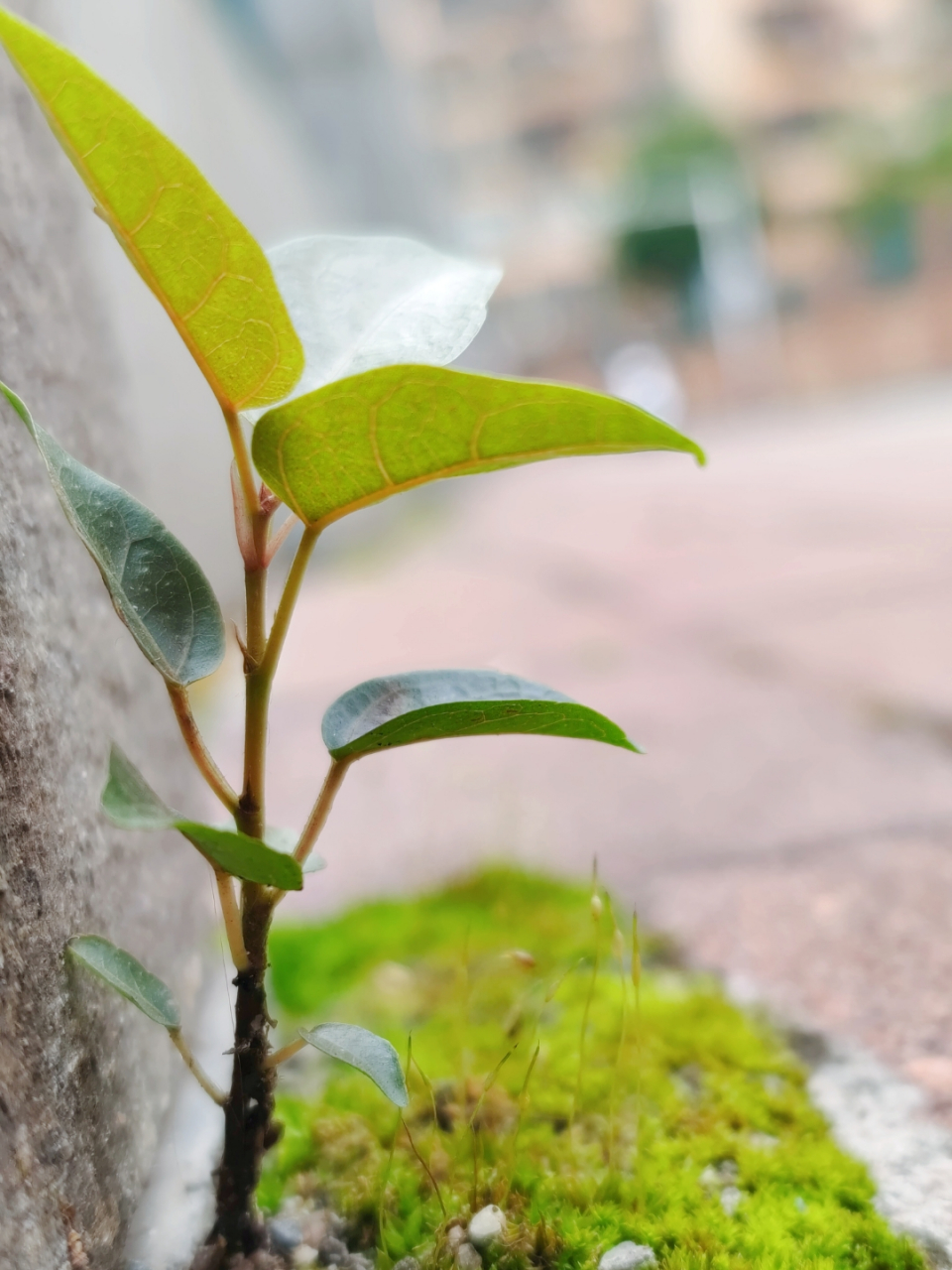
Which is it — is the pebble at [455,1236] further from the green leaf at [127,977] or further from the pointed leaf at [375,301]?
the pointed leaf at [375,301]

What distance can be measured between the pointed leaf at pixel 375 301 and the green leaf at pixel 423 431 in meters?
0.06

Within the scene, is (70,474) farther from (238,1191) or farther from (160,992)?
(238,1191)

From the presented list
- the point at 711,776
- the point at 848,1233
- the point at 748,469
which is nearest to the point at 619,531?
the point at 748,469

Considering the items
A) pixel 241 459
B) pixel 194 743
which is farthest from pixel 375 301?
pixel 194 743

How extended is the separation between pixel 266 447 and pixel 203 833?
0.15m

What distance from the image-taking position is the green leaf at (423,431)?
0.36 meters

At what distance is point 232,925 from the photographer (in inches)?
18.9

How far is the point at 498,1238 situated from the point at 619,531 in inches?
124

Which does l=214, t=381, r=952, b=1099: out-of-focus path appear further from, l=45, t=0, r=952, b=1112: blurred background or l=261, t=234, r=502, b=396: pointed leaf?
l=261, t=234, r=502, b=396: pointed leaf

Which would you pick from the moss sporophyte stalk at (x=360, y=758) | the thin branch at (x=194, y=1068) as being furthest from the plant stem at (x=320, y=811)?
the thin branch at (x=194, y=1068)

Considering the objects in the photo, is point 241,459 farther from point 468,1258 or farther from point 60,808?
point 468,1258

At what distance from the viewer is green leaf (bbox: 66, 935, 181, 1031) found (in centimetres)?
45

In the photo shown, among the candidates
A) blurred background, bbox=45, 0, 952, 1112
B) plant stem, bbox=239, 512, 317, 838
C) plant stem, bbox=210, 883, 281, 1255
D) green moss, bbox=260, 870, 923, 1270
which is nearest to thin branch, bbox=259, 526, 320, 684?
plant stem, bbox=239, 512, 317, 838

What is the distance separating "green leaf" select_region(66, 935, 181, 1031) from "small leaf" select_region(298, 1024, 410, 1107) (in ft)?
0.21
